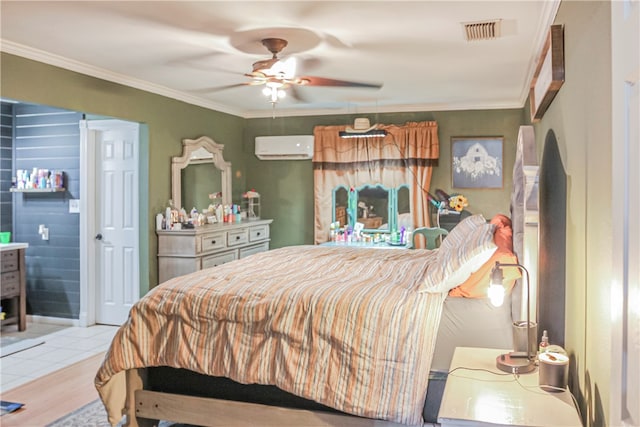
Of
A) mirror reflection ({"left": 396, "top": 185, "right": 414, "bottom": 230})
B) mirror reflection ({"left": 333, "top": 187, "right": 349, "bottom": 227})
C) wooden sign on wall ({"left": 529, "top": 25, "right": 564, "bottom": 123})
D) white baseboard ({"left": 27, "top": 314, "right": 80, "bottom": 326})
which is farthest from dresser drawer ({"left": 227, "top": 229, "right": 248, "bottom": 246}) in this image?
wooden sign on wall ({"left": 529, "top": 25, "right": 564, "bottom": 123})

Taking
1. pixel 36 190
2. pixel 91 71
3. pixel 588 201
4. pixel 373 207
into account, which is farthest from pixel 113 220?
pixel 588 201

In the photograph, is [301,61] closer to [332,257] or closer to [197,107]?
[332,257]

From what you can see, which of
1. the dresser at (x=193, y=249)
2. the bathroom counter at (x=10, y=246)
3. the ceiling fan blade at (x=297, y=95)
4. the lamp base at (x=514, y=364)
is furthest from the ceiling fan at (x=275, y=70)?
the bathroom counter at (x=10, y=246)

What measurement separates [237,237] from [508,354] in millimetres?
4134

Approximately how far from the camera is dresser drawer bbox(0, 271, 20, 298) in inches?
201

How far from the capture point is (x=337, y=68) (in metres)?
4.34

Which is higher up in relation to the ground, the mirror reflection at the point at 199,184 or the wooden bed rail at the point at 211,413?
the mirror reflection at the point at 199,184

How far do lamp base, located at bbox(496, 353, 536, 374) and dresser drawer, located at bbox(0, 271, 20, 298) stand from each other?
478 cm

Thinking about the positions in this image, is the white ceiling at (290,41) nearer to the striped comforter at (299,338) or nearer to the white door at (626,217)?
the striped comforter at (299,338)

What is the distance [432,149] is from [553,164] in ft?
11.5

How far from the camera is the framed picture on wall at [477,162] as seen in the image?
616cm

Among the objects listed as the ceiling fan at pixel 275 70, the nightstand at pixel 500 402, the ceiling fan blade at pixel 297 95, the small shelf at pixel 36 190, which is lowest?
the nightstand at pixel 500 402

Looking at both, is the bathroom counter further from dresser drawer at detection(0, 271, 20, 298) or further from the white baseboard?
the white baseboard

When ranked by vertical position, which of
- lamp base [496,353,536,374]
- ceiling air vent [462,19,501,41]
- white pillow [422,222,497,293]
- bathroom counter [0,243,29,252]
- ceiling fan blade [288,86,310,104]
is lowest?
lamp base [496,353,536,374]
